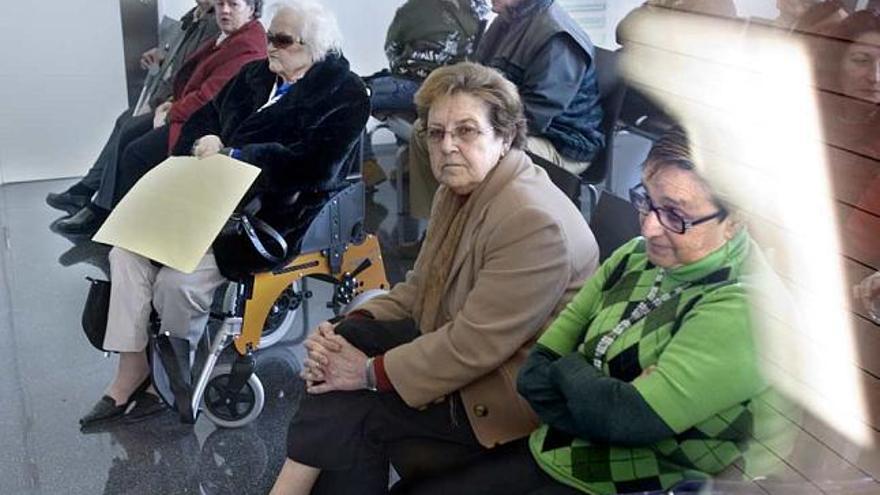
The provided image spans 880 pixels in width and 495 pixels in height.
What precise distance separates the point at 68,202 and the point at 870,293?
377 cm

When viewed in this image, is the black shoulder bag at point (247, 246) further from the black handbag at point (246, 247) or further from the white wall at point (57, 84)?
the white wall at point (57, 84)

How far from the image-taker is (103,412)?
2488 millimetres

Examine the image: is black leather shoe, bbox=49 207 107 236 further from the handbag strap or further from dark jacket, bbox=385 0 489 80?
the handbag strap

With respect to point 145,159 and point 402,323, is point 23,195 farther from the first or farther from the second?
point 402,323

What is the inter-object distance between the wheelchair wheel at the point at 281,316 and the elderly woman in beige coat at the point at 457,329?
953mm

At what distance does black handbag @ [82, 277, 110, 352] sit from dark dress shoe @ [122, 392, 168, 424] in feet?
0.59

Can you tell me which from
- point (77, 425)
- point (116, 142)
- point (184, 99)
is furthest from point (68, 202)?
point (77, 425)

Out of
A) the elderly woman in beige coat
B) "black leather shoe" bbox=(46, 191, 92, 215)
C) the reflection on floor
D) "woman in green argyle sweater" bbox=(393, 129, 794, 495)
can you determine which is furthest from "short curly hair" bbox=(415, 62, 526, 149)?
"black leather shoe" bbox=(46, 191, 92, 215)

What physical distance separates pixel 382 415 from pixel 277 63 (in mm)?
1265

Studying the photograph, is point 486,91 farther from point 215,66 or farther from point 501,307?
point 215,66

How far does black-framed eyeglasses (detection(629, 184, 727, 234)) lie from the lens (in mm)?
1270

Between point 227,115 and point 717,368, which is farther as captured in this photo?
point 227,115

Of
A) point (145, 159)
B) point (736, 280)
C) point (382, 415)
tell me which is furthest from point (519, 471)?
point (145, 159)

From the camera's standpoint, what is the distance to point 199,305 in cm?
240
